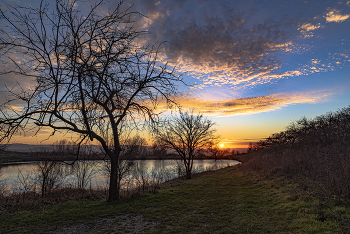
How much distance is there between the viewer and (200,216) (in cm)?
693

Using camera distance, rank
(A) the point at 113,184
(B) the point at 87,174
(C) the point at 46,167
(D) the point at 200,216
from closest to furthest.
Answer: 1. (D) the point at 200,216
2. (A) the point at 113,184
3. (C) the point at 46,167
4. (B) the point at 87,174

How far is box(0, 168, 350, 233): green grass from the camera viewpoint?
540cm

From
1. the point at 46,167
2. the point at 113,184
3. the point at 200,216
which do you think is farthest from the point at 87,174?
the point at 200,216

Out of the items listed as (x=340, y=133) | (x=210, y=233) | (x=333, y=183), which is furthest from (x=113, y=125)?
(x=340, y=133)

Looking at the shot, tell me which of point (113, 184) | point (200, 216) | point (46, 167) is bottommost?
point (200, 216)

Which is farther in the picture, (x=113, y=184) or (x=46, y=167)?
(x=46, y=167)

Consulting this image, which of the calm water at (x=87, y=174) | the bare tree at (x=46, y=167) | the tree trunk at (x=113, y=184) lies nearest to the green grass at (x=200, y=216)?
the tree trunk at (x=113, y=184)

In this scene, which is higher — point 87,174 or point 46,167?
point 46,167

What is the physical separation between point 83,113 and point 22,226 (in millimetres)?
4413

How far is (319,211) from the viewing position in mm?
5637

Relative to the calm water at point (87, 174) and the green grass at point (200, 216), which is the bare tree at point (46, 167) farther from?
the green grass at point (200, 216)

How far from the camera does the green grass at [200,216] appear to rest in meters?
5.40

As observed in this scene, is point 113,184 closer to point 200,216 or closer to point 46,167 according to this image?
point 200,216

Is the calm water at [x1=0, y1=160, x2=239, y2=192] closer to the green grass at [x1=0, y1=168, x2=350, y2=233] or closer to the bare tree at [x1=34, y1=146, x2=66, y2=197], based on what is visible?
the bare tree at [x1=34, y1=146, x2=66, y2=197]
